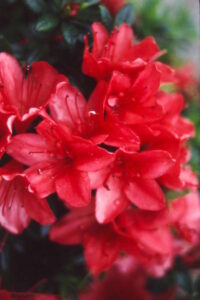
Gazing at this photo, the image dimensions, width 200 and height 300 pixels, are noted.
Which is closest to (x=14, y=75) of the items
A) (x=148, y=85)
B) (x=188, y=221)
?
(x=148, y=85)

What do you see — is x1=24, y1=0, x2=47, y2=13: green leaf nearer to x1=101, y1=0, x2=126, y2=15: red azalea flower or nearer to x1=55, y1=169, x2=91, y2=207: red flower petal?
x1=101, y1=0, x2=126, y2=15: red azalea flower

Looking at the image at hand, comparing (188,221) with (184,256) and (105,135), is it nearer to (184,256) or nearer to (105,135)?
(184,256)

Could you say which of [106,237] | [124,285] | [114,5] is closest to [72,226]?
[106,237]

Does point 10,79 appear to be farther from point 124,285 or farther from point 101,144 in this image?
point 124,285

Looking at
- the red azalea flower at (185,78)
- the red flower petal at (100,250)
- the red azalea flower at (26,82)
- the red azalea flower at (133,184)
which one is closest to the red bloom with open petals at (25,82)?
the red azalea flower at (26,82)

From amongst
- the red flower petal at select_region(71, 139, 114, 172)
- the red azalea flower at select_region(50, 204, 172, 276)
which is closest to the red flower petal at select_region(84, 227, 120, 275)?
the red azalea flower at select_region(50, 204, 172, 276)

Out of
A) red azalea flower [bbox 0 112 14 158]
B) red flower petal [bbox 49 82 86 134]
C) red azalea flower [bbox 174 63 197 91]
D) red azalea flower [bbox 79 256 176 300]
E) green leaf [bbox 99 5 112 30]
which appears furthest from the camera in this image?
red azalea flower [bbox 174 63 197 91]

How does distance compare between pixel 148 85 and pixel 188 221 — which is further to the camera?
pixel 188 221

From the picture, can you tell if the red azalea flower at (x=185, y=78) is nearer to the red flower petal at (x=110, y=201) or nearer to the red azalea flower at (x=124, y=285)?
the red azalea flower at (x=124, y=285)
